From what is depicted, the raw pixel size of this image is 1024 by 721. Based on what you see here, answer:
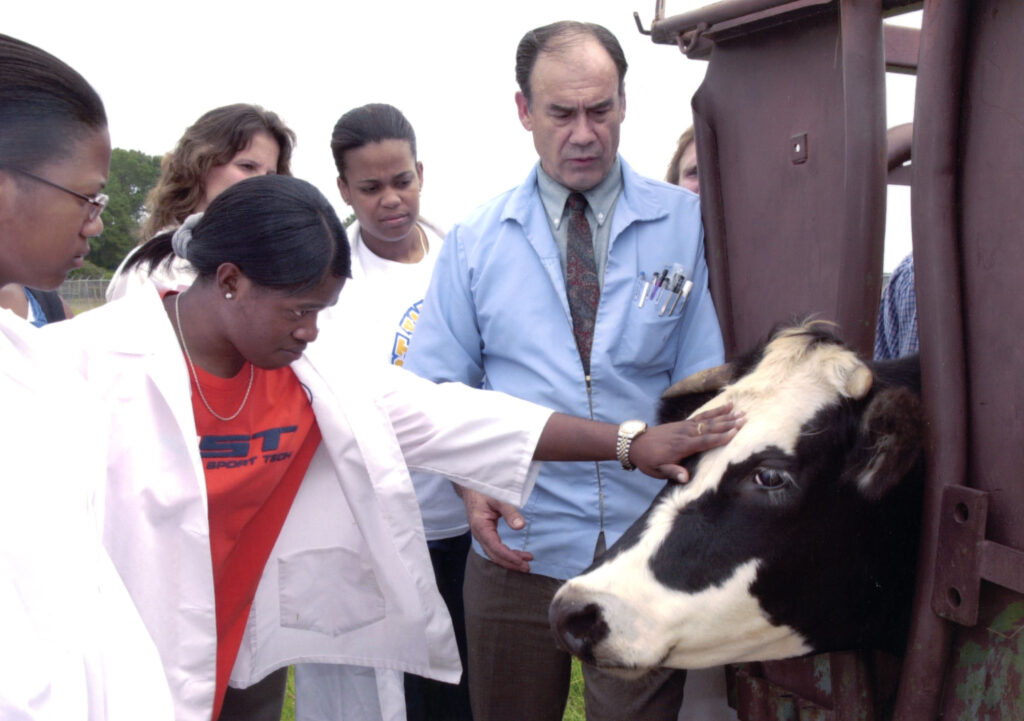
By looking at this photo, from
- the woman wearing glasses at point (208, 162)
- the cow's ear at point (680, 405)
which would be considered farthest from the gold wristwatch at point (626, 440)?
the woman wearing glasses at point (208, 162)

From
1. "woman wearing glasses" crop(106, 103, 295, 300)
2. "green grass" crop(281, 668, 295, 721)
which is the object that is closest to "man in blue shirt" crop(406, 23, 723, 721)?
"woman wearing glasses" crop(106, 103, 295, 300)

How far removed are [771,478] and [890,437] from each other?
260 mm

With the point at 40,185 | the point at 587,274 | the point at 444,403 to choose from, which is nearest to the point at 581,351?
the point at 587,274

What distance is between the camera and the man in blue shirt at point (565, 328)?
9.02 ft

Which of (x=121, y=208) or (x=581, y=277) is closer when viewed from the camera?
(x=581, y=277)

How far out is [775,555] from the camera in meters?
2.11

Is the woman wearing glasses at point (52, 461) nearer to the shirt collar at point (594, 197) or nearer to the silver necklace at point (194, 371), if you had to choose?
the silver necklace at point (194, 371)

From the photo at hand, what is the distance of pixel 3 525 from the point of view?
1369 mm

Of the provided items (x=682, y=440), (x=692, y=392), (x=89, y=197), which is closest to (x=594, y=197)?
(x=692, y=392)

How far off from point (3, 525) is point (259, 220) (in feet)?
3.92

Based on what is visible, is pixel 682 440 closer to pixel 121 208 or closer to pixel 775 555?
pixel 775 555

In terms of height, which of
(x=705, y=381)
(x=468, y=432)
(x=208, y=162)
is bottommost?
(x=468, y=432)

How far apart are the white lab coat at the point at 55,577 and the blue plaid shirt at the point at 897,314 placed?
7.35 ft

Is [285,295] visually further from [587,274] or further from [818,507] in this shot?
[818,507]
